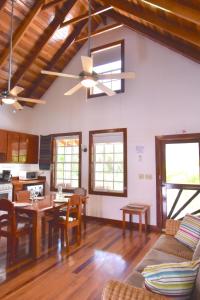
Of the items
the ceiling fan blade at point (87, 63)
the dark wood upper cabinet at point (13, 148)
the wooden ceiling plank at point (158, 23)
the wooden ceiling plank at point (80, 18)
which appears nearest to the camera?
the ceiling fan blade at point (87, 63)

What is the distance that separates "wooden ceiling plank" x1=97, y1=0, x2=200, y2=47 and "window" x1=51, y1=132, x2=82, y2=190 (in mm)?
3164

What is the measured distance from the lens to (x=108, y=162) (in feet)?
18.8

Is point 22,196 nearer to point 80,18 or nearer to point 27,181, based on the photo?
point 27,181

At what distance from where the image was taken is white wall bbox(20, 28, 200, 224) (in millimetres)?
4823

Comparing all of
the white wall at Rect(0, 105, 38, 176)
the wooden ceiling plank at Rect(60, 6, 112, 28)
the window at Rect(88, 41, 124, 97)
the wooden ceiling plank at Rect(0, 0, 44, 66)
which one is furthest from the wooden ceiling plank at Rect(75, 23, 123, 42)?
the white wall at Rect(0, 105, 38, 176)

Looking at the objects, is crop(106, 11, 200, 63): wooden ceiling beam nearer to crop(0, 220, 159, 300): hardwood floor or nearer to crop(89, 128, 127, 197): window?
crop(89, 128, 127, 197): window

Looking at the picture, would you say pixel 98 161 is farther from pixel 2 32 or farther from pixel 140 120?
pixel 2 32

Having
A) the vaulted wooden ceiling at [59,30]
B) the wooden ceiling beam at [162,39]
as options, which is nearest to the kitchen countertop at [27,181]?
the vaulted wooden ceiling at [59,30]

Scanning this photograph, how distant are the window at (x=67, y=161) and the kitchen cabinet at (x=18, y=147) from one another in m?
0.67

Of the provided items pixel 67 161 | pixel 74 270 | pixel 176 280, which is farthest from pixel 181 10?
pixel 67 161

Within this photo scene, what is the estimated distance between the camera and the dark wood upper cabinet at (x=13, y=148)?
5973 millimetres

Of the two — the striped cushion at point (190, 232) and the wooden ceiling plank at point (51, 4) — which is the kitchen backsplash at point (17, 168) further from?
the striped cushion at point (190, 232)

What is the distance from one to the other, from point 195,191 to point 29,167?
473 centimetres

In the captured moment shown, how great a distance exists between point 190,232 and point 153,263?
0.82m
